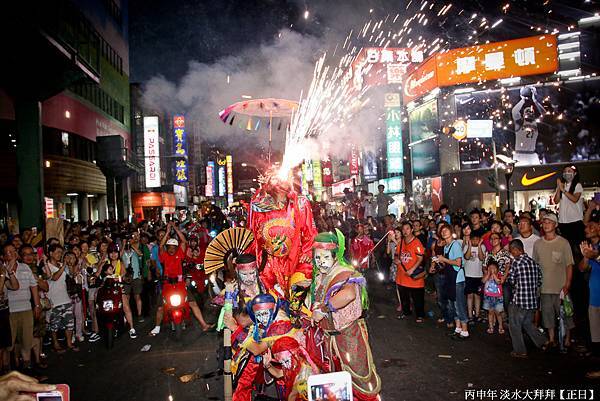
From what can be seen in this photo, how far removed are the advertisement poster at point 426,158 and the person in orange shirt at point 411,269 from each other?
61.7 feet

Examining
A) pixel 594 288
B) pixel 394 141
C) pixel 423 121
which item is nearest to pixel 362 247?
pixel 594 288

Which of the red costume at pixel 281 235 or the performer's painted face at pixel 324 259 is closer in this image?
the performer's painted face at pixel 324 259

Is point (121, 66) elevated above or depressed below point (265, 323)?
above

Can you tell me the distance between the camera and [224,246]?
16.6 ft

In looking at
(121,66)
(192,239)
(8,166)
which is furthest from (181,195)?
(192,239)

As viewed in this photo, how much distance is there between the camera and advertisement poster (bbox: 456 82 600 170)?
22906 mm

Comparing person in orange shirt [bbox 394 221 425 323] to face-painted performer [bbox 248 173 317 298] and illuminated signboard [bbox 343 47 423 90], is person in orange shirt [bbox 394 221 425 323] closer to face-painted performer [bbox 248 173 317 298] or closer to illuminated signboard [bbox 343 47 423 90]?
face-painted performer [bbox 248 173 317 298]

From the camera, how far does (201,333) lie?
25.9ft

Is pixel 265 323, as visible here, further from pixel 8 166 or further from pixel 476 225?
A: pixel 8 166

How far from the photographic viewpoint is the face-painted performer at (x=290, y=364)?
379cm

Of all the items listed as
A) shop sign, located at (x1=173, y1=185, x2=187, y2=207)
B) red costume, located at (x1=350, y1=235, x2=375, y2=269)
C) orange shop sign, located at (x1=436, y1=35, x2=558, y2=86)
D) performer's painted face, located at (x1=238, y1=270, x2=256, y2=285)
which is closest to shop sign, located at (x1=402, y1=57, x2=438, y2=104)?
orange shop sign, located at (x1=436, y1=35, x2=558, y2=86)

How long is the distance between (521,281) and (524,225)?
143cm

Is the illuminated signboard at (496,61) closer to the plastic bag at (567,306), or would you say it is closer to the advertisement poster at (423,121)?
the advertisement poster at (423,121)

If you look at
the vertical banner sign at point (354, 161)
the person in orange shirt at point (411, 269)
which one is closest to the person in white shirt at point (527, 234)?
the person in orange shirt at point (411, 269)
